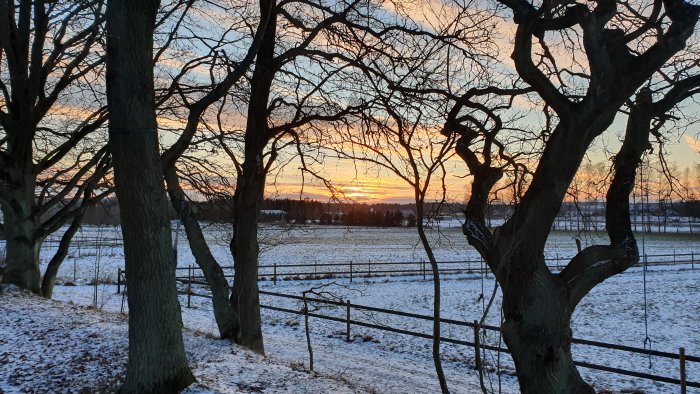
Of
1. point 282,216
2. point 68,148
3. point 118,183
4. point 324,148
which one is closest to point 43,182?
point 68,148

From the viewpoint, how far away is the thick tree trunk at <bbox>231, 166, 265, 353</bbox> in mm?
9398

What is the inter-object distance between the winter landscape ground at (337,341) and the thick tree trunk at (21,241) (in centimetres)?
95

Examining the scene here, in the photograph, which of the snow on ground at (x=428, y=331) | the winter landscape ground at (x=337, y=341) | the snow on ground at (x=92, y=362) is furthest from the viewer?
the snow on ground at (x=428, y=331)

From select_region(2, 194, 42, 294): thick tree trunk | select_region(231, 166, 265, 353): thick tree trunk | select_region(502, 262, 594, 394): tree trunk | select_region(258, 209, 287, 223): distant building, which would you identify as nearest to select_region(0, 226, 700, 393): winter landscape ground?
select_region(258, 209, 287, 223): distant building

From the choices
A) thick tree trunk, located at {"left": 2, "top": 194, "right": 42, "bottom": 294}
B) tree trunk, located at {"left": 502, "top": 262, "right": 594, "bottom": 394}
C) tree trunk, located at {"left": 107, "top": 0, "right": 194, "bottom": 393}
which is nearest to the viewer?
tree trunk, located at {"left": 107, "top": 0, "right": 194, "bottom": 393}

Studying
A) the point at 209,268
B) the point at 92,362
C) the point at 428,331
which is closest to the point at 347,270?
the point at 428,331

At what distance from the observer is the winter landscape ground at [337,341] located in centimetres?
644

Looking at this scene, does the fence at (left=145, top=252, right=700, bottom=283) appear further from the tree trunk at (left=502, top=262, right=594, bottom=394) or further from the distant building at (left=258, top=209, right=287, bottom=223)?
the tree trunk at (left=502, top=262, right=594, bottom=394)

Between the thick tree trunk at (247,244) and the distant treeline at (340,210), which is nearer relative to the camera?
the distant treeline at (340,210)

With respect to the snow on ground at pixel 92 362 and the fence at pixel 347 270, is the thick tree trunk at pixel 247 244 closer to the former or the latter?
the snow on ground at pixel 92 362

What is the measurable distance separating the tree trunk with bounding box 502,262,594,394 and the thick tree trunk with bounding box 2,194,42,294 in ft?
36.5

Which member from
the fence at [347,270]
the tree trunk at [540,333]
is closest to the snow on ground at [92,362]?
the tree trunk at [540,333]

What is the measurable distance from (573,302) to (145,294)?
4519mm

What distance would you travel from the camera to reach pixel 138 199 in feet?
16.3
